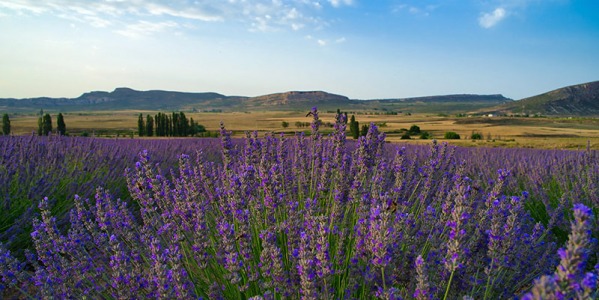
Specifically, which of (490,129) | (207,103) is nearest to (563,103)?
(490,129)

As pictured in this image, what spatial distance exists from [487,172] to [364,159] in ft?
13.2

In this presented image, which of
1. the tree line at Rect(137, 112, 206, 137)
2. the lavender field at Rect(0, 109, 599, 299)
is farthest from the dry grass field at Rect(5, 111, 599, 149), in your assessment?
the tree line at Rect(137, 112, 206, 137)

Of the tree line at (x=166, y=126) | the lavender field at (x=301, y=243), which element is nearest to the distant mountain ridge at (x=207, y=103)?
the tree line at (x=166, y=126)

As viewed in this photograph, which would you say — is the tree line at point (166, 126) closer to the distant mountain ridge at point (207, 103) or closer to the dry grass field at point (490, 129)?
the dry grass field at point (490, 129)

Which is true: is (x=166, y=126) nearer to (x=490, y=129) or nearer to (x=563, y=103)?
(x=490, y=129)

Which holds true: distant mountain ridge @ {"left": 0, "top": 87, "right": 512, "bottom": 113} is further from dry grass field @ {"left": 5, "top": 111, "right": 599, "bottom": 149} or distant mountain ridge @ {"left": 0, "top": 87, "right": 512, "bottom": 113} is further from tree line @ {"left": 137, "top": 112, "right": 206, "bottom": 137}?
tree line @ {"left": 137, "top": 112, "right": 206, "bottom": 137}

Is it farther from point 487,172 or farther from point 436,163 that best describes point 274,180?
point 487,172

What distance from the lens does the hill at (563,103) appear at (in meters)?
116

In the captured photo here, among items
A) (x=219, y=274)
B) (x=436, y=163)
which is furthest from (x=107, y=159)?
(x=436, y=163)

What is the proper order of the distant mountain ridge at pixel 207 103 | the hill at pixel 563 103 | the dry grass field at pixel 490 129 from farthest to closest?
1. the distant mountain ridge at pixel 207 103
2. the hill at pixel 563 103
3. the dry grass field at pixel 490 129

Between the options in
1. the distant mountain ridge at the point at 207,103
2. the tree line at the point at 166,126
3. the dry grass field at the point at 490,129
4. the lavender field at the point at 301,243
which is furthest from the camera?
the distant mountain ridge at the point at 207,103

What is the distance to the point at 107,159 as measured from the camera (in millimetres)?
6266

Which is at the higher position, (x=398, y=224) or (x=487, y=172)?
(x=398, y=224)

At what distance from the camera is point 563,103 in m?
125
